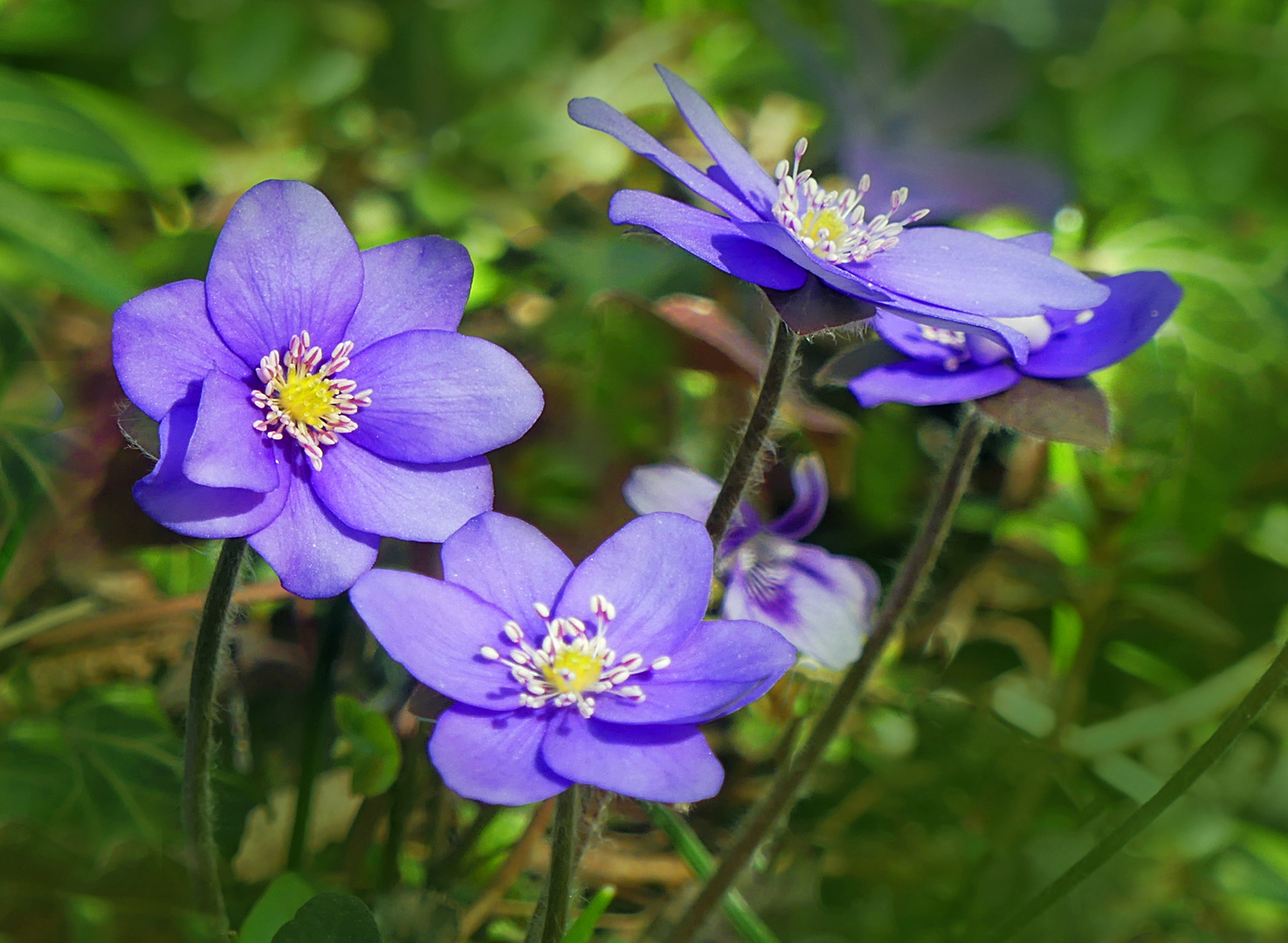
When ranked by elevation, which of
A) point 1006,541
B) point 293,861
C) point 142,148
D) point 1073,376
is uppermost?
point 1073,376

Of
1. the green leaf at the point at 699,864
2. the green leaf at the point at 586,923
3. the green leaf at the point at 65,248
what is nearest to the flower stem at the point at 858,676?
the green leaf at the point at 699,864

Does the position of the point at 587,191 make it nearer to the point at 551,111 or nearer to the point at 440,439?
the point at 551,111

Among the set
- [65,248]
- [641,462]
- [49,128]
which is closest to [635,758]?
[641,462]

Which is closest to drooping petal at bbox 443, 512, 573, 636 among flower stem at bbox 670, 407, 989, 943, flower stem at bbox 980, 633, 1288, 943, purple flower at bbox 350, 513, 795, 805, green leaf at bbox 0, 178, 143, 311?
purple flower at bbox 350, 513, 795, 805

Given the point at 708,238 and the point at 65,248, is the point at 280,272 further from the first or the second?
the point at 65,248

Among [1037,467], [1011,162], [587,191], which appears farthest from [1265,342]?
[587,191]

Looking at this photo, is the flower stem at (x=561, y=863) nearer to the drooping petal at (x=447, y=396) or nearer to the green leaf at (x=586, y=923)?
the green leaf at (x=586, y=923)
